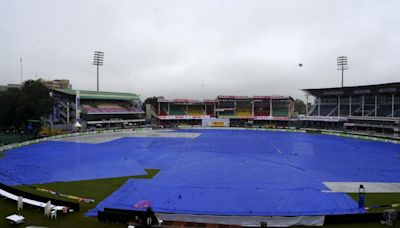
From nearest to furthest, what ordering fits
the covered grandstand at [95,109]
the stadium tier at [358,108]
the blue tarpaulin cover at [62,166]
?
the blue tarpaulin cover at [62,166] < the stadium tier at [358,108] < the covered grandstand at [95,109]

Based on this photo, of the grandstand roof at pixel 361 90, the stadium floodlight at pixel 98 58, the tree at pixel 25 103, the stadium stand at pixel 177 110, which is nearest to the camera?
the tree at pixel 25 103

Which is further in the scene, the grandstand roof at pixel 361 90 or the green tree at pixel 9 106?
the grandstand roof at pixel 361 90

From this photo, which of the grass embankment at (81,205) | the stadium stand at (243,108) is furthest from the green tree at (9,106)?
the stadium stand at (243,108)

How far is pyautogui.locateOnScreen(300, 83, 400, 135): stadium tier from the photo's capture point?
5500cm

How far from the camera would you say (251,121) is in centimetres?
8412

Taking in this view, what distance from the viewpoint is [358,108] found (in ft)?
219

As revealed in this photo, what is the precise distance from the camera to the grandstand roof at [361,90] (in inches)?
2105

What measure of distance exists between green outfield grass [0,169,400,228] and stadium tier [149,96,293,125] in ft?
204

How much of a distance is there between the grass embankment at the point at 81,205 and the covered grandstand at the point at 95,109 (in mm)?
47338

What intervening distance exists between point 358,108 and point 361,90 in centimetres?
643

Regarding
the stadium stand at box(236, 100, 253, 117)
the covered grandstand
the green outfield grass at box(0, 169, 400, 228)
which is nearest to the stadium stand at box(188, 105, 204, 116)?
the stadium stand at box(236, 100, 253, 117)

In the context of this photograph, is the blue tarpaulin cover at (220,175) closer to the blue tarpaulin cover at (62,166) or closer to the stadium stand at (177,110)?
the blue tarpaulin cover at (62,166)

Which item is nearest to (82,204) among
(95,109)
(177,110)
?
(95,109)

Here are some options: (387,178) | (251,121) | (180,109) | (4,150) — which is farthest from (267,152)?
(180,109)
